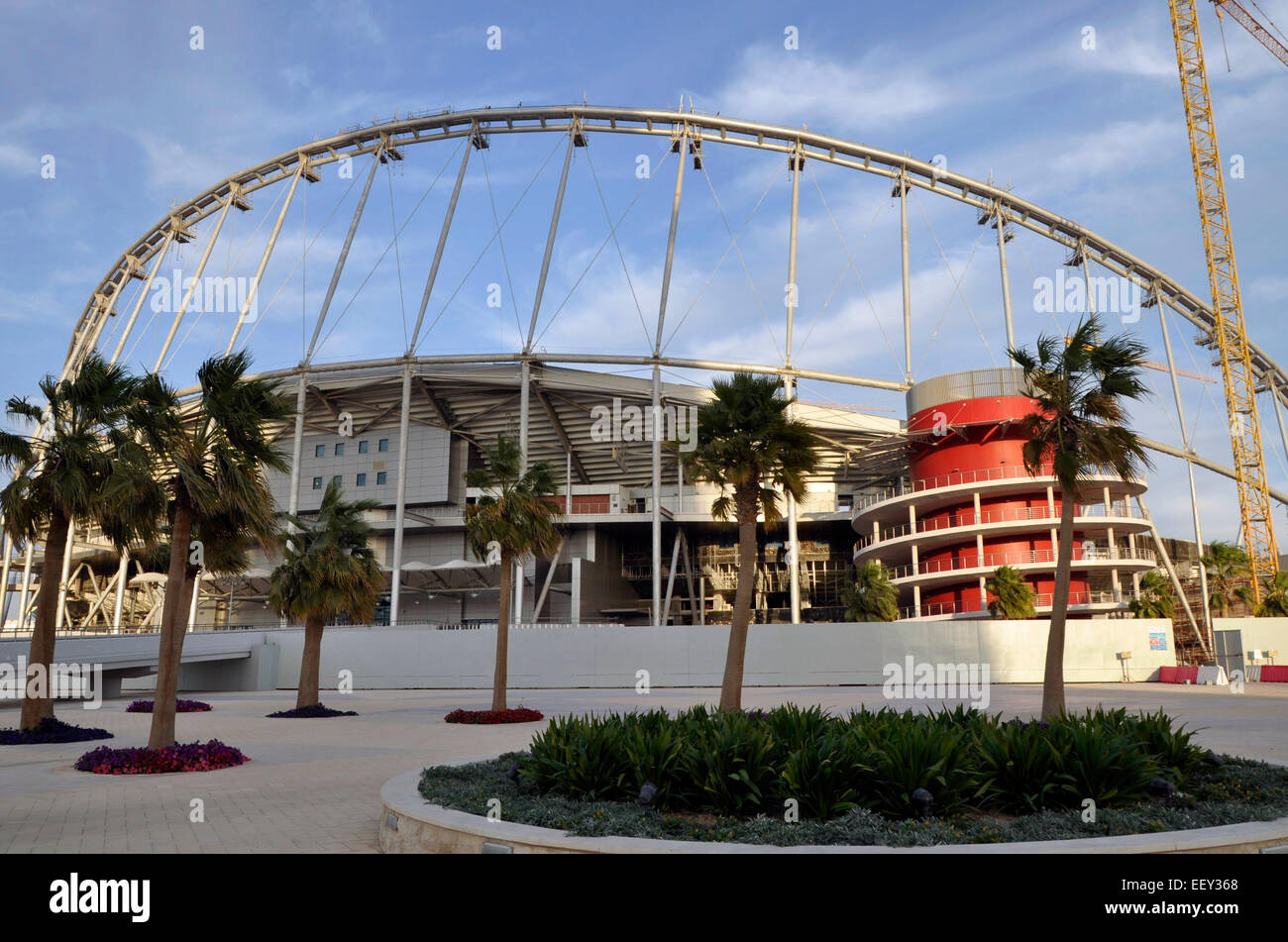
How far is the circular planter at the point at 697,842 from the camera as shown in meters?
7.14

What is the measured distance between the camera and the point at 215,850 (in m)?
9.52

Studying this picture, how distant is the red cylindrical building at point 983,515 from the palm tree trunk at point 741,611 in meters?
34.5

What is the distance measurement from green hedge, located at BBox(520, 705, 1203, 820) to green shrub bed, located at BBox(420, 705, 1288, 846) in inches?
0.7

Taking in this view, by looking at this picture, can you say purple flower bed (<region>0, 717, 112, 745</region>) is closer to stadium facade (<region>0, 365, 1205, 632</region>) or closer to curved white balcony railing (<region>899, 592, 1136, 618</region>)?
stadium facade (<region>0, 365, 1205, 632</region>)

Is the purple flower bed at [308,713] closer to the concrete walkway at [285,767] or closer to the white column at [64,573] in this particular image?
the concrete walkway at [285,767]

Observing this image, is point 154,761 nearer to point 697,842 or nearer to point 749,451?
point 697,842

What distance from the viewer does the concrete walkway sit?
10531 mm

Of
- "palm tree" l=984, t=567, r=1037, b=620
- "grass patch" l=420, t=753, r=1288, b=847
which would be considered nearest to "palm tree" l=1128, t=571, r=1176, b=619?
"palm tree" l=984, t=567, r=1037, b=620

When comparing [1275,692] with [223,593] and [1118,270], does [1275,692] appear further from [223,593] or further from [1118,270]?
[223,593]

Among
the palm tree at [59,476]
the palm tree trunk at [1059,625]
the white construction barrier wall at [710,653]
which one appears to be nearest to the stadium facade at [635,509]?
the white construction barrier wall at [710,653]

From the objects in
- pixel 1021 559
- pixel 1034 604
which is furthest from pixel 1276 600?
pixel 1034 604
